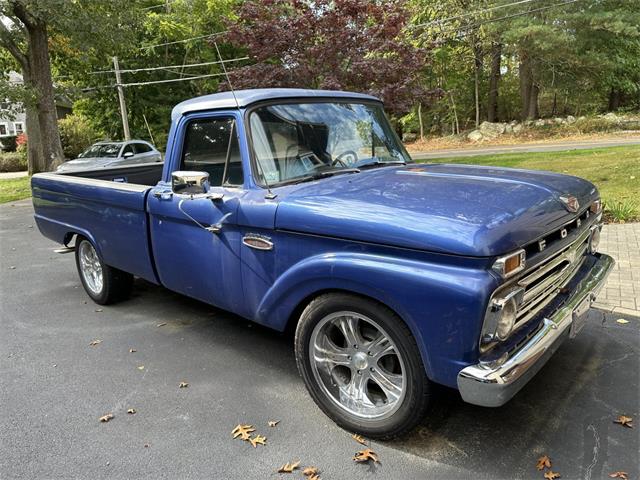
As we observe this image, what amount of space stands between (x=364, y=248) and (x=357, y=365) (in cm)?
76

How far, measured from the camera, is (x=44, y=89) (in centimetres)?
1823

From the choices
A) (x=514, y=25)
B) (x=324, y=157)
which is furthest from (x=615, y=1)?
(x=324, y=157)

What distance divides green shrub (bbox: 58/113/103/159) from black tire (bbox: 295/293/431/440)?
32.4 m

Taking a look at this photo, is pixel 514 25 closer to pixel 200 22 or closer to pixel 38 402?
pixel 200 22

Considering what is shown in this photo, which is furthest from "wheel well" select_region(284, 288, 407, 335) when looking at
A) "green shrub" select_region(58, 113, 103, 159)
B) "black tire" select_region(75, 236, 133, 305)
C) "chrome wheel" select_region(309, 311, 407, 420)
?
"green shrub" select_region(58, 113, 103, 159)

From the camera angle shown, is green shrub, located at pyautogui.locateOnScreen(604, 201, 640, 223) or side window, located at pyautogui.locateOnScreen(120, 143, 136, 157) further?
side window, located at pyautogui.locateOnScreen(120, 143, 136, 157)

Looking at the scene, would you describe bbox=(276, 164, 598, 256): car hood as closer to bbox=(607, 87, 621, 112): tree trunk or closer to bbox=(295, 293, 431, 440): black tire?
bbox=(295, 293, 431, 440): black tire

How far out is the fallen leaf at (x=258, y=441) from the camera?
2916 mm

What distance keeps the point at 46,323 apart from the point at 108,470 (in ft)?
8.84

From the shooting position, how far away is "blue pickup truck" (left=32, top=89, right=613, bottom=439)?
93.4 inches

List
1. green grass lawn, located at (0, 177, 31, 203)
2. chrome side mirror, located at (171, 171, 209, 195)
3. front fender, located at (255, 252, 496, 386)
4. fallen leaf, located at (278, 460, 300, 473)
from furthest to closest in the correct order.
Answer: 1. green grass lawn, located at (0, 177, 31, 203)
2. chrome side mirror, located at (171, 171, 209, 195)
3. fallen leaf, located at (278, 460, 300, 473)
4. front fender, located at (255, 252, 496, 386)

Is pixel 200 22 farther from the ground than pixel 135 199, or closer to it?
farther from the ground

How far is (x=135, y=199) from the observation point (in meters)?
4.23

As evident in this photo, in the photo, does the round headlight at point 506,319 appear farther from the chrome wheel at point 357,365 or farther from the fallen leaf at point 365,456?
the fallen leaf at point 365,456
